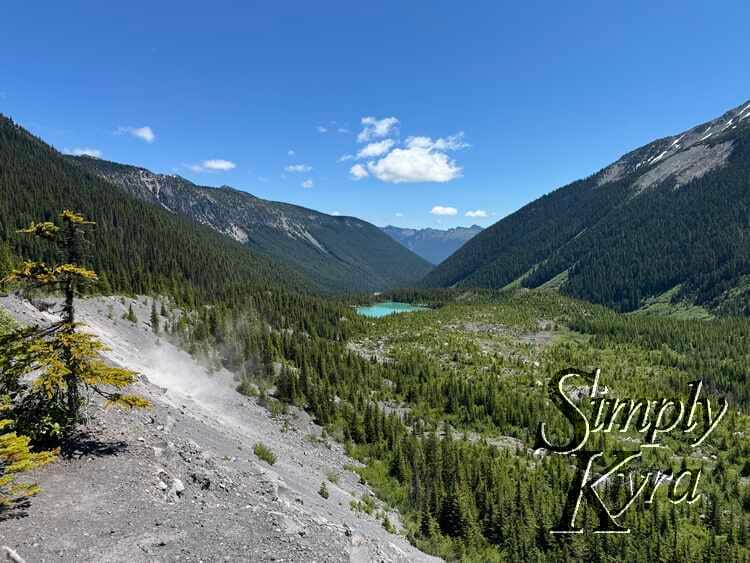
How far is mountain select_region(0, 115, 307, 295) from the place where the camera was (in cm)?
11569

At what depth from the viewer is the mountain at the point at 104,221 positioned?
11569 cm

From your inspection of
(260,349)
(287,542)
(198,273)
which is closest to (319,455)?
(287,542)

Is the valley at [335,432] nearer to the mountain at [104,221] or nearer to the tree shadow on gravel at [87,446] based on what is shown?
the tree shadow on gravel at [87,446]

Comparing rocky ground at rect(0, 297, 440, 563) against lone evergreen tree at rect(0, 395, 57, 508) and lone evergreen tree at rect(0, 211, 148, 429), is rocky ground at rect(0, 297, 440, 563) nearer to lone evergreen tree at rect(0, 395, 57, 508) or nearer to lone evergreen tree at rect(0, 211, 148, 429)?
lone evergreen tree at rect(0, 395, 57, 508)

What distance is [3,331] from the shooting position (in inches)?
832

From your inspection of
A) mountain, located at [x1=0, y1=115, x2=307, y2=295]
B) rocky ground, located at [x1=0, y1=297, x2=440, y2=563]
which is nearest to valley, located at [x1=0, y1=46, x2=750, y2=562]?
rocky ground, located at [x1=0, y1=297, x2=440, y2=563]

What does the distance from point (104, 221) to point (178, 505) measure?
149 m

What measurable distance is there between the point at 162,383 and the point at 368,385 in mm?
30111

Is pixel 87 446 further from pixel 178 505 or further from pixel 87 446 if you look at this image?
pixel 178 505

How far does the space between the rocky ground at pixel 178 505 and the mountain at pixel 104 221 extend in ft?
283

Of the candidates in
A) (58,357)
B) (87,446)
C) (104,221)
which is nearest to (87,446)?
(87,446)

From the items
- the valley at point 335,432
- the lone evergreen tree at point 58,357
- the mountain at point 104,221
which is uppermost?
the mountain at point 104,221

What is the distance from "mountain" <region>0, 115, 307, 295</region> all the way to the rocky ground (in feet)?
283

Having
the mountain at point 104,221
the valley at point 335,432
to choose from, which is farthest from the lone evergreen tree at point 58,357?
the mountain at point 104,221
